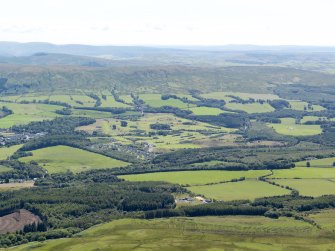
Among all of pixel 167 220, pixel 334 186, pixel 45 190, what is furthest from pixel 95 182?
pixel 334 186

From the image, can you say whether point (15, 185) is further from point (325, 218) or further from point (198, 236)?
point (325, 218)

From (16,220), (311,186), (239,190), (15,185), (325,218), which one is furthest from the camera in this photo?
(15,185)

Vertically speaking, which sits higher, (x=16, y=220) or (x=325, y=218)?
(x=325, y=218)

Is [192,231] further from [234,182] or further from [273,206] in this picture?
[234,182]

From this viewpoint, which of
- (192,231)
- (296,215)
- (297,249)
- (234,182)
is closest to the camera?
(297,249)

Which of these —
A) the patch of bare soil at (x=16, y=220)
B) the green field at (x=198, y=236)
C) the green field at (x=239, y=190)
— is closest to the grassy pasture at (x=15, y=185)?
the patch of bare soil at (x=16, y=220)

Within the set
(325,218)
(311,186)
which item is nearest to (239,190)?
(311,186)
